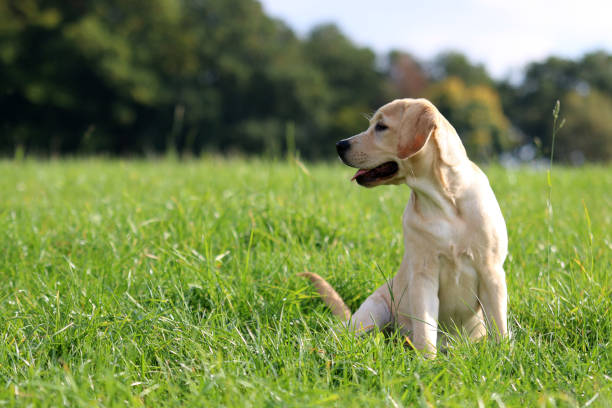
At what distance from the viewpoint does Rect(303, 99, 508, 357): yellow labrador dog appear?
2385 millimetres

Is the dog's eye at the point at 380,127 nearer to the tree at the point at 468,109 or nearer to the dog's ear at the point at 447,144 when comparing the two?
the dog's ear at the point at 447,144

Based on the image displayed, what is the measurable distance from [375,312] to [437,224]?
614 mm

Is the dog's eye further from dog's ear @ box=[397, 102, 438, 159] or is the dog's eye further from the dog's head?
dog's ear @ box=[397, 102, 438, 159]

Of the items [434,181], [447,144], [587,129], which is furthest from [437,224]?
[587,129]

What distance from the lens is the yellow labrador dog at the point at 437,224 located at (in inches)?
93.9

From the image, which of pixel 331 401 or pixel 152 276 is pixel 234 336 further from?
pixel 152 276

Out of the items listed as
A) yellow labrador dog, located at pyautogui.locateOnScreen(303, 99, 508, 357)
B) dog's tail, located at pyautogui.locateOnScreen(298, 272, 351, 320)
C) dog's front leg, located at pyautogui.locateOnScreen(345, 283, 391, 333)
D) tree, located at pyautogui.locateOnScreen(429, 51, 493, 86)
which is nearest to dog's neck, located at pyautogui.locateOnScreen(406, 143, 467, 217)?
yellow labrador dog, located at pyautogui.locateOnScreen(303, 99, 508, 357)

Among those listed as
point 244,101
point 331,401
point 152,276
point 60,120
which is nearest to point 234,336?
point 331,401

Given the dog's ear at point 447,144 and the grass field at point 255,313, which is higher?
the dog's ear at point 447,144

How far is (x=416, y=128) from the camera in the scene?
244 centimetres

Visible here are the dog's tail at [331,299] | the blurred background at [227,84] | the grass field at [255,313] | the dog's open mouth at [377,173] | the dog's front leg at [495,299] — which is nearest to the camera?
the grass field at [255,313]

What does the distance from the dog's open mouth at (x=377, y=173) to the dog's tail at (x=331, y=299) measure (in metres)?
0.62

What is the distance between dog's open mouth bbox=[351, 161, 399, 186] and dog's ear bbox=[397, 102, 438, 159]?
0.14m

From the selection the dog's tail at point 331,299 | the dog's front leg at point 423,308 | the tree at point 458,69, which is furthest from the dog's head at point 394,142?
the tree at point 458,69
